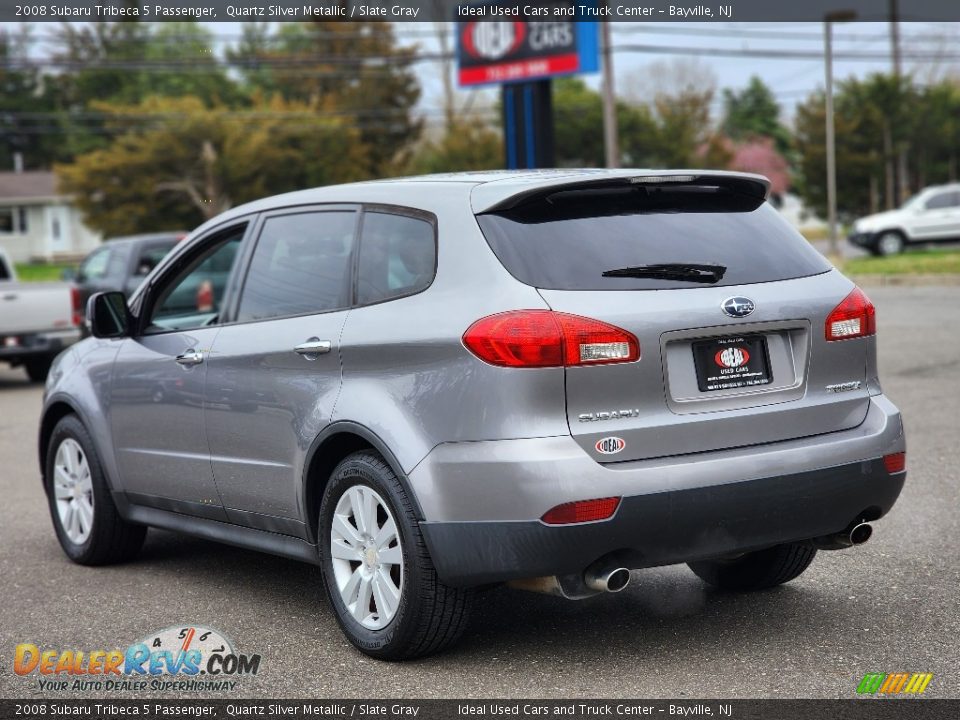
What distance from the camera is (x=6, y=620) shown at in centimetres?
553

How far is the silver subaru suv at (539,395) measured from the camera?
431cm

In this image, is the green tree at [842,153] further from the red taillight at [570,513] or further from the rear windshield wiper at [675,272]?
the red taillight at [570,513]

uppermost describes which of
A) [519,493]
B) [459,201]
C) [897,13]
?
[897,13]

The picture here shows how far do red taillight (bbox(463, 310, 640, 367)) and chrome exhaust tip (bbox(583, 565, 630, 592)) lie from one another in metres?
0.69

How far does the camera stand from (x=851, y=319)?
4.89 metres

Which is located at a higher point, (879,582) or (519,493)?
(519,493)

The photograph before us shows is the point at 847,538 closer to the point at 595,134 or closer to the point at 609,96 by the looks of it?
the point at 609,96

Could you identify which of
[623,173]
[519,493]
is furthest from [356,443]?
[623,173]

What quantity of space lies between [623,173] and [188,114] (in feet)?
179

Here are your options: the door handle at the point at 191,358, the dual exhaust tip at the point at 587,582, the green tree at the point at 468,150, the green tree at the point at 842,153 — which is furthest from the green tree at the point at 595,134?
the dual exhaust tip at the point at 587,582

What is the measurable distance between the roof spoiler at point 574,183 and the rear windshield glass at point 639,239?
0.02 m

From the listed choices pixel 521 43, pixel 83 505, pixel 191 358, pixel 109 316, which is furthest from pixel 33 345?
pixel 521 43

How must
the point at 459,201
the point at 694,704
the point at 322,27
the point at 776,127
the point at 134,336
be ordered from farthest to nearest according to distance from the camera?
the point at 776,127 → the point at 322,27 → the point at 134,336 → the point at 459,201 → the point at 694,704

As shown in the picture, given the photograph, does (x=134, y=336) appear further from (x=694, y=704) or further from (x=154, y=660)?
(x=694, y=704)
